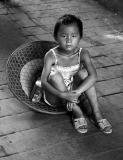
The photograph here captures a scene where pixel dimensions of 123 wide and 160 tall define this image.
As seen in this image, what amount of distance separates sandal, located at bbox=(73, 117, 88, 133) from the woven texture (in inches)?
5.4

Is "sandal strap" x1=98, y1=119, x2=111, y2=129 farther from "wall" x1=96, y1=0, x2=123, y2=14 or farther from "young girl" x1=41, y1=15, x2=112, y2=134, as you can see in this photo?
"wall" x1=96, y1=0, x2=123, y2=14

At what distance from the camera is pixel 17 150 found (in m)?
2.55

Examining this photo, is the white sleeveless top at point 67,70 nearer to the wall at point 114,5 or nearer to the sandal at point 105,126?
the sandal at point 105,126

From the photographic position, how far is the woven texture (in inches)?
114

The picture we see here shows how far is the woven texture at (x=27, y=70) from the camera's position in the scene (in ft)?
9.50

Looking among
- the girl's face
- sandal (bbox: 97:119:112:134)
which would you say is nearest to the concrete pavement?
sandal (bbox: 97:119:112:134)

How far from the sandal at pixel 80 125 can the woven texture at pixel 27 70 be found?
0.14 m

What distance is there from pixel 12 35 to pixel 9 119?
1.58 meters

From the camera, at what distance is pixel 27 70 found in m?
3.21

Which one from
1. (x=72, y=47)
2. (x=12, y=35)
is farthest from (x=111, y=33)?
(x=72, y=47)

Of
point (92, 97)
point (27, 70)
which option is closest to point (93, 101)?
point (92, 97)

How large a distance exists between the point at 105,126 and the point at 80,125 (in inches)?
7.3

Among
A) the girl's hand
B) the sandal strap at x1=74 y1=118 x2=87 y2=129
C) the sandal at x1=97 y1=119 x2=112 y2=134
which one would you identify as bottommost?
the sandal at x1=97 y1=119 x2=112 y2=134

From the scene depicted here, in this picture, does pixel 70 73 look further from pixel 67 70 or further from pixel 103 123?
pixel 103 123
